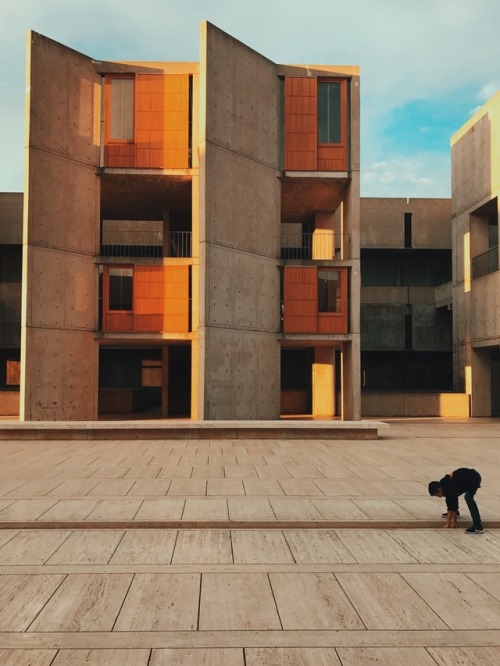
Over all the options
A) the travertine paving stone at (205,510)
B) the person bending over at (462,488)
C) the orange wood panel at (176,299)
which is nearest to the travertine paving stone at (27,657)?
the travertine paving stone at (205,510)

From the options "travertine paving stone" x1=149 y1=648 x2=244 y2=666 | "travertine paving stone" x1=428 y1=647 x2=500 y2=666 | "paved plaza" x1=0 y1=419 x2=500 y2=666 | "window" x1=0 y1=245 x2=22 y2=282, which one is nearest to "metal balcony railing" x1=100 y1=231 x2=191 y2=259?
"window" x1=0 y1=245 x2=22 y2=282

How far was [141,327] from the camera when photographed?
26.3 m

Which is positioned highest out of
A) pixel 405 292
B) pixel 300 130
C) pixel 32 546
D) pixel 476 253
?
pixel 300 130

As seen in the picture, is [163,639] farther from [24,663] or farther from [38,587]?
[38,587]

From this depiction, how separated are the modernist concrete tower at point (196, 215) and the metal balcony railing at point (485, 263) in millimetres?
9325

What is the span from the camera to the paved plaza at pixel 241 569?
5.41 metres

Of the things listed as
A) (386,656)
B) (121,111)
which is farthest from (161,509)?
(121,111)

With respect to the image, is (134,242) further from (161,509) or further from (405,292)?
(161,509)

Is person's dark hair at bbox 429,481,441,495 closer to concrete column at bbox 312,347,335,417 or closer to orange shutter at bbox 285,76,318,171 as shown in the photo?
orange shutter at bbox 285,76,318,171

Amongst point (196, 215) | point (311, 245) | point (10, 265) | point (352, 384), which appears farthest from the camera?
point (10, 265)

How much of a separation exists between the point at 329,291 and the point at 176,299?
7000 millimetres

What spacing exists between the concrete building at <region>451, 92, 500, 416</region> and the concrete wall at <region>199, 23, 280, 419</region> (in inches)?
A: 469

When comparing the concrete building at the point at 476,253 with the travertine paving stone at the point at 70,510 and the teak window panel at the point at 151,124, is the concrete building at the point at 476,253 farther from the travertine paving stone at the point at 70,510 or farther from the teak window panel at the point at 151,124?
the travertine paving stone at the point at 70,510

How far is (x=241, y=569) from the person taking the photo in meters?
7.35
